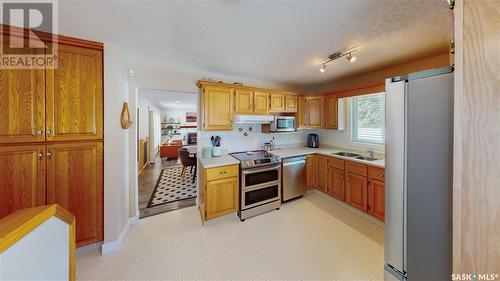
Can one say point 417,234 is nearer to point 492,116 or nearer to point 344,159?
point 492,116

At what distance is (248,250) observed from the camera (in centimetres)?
200

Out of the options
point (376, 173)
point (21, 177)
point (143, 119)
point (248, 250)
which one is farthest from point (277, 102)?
point (143, 119)

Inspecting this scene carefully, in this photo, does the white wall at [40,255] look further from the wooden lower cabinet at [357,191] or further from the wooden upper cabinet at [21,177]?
the wooden lower cabinet at [357,191]

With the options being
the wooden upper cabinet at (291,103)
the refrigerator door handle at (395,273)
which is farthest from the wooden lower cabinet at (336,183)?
the refrigerator door handle at (395,273)

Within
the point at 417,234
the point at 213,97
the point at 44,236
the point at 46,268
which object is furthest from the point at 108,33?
the point at 417,234

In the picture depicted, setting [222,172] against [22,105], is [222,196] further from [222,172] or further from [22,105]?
[22,105]

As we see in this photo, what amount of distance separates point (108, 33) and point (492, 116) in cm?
276

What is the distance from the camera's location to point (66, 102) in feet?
5.77

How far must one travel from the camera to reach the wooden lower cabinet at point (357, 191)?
8.57 feet

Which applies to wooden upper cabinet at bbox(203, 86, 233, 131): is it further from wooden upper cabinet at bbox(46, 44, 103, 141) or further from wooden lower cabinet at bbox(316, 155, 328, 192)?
wooden lower cabinet at bbox(316, 155, 328, 192)

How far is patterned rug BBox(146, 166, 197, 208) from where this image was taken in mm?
3396

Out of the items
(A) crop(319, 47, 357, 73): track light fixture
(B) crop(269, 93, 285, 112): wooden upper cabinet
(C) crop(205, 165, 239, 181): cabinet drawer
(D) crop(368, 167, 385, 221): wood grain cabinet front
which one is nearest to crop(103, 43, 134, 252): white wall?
(C) crop(205, 165, 239, 181): cabinet drawer

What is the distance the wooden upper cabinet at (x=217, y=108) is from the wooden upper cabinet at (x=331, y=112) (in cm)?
209

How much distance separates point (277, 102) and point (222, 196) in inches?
82.9
